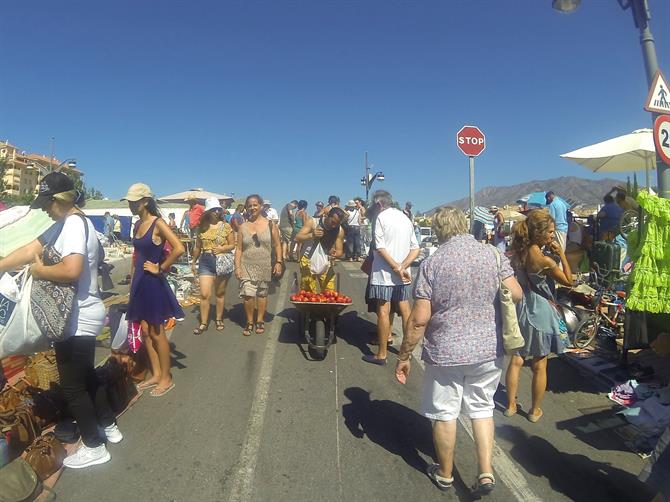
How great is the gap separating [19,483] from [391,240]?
3968 millimetres

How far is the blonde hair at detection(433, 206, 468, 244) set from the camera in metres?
3.04

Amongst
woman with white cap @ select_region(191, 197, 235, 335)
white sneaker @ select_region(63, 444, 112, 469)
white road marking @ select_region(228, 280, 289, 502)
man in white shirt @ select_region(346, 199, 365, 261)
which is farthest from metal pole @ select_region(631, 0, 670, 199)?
man in white shirt @ select_region(346, 199, 365, 261)

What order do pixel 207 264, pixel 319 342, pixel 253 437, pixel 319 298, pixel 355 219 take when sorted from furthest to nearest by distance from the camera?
pixel 355 219 < pixel 207 264 < pixel 319 298 < pixel 319 342 < pixel 253 437

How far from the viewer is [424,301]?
2893 millimetres

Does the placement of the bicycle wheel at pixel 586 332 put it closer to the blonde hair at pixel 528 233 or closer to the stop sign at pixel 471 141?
the blonde hair at pixel 528 233

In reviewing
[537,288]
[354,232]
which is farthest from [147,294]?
[354,232]

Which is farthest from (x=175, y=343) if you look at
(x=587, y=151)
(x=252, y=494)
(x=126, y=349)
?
(x=587, y=151)

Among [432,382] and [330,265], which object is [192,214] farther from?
[432,382]

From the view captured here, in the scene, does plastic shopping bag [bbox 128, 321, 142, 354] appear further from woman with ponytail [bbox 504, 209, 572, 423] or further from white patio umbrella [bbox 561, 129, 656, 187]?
white patio umbrella [bbox 561, 129, 656, 187]

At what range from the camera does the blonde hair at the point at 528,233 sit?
12.2 feet

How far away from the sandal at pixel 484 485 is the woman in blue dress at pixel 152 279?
3110 millimetres

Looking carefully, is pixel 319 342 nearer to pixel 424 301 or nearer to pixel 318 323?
pixel 318 323

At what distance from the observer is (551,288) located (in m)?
4.19

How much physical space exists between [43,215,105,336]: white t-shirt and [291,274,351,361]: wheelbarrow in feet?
8.41
